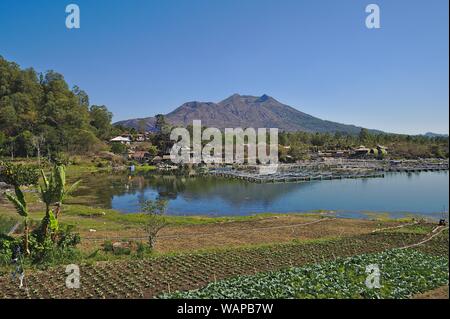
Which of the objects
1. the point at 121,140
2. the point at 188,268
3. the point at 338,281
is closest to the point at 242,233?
the point at 188,268

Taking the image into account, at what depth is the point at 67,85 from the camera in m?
86.8

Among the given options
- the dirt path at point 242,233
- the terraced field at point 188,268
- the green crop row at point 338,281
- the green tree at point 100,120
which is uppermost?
the green tree at point 100,120

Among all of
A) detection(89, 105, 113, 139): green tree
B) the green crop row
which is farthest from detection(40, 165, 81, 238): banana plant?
detection(89, 105, 113, 139): green tree

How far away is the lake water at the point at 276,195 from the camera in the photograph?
32719mm

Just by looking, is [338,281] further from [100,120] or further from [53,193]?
[100,120]

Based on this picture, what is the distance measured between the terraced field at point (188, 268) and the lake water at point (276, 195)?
13.7 m

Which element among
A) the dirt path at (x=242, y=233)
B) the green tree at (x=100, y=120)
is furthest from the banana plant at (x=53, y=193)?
the green tree at (x=100, y=120)

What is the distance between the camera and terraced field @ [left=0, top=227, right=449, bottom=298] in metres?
10.8

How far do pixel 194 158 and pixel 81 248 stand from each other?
197ft

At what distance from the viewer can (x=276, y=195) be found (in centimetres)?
3997

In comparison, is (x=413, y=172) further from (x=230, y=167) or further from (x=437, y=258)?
(x=437, y=258)

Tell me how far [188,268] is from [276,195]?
27.6 metres

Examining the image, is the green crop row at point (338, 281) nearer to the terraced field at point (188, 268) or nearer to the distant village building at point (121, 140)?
the terraced field at point (188, 268)
